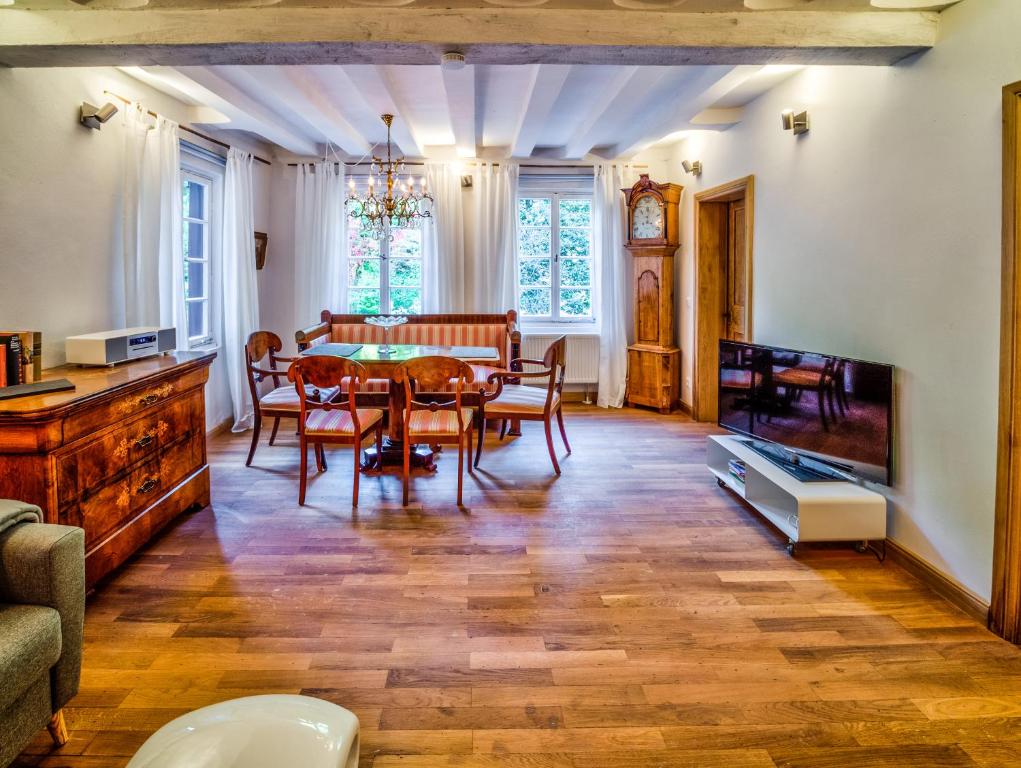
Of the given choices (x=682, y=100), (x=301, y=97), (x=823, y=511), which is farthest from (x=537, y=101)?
(x=823, y=511)

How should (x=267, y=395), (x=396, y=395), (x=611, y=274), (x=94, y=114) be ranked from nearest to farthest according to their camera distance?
(x=94, y=114), (x=396, y=395), (x=267, y=395), (x=611, y=274)

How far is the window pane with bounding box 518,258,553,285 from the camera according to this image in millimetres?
6902

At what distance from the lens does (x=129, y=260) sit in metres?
3.85

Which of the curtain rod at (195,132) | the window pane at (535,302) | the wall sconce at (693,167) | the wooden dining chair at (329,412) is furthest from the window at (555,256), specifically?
the wooden dining chair at (329,412)

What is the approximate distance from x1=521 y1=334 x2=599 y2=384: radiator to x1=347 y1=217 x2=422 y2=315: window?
1.24 m

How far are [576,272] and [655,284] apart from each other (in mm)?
974

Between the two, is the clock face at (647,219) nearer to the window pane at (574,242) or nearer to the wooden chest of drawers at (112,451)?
the window pane at (574,242)

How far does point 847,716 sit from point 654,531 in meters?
1.47

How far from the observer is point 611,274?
21.7 feet

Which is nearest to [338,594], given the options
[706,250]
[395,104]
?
[395,104]

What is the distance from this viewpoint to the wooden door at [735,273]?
5.44 meters

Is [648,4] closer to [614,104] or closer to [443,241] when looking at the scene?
[614,104]

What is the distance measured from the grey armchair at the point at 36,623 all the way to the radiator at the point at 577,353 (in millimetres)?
5205

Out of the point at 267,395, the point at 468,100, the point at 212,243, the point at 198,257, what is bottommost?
the point at 267,395
